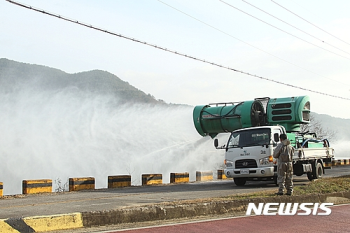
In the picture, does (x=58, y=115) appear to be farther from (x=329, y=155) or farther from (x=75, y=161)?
(x=329, y=155)

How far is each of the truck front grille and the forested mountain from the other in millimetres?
89037

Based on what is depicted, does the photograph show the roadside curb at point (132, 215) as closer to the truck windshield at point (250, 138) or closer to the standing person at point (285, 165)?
the standing person at point (285, 165)

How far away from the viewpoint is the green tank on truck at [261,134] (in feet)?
51.3

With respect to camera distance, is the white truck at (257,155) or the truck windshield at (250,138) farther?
the truck windshield at (250,138)

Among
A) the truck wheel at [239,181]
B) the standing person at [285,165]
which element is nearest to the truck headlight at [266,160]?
the truck wheel at [239,181]

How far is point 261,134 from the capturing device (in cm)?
1611

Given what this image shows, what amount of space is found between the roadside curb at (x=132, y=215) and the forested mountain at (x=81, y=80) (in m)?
95.1

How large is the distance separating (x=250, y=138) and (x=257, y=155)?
89cm

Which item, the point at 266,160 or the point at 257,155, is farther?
the point at 257,155

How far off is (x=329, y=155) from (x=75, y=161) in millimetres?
25939

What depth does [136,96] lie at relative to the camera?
126812mm
